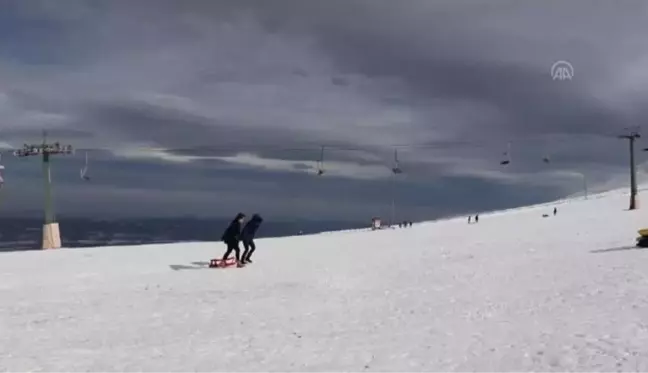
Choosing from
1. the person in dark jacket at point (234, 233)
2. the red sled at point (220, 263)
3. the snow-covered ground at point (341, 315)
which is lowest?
the snow-covered ground at point (341, 315)

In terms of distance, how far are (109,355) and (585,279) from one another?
12.3 m

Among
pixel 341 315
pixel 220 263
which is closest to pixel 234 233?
pixel 220 263

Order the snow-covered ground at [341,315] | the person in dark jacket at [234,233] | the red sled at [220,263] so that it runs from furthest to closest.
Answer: the red sled at [220,263], the person in dark jacket at [234,233], the snow-covered ground at [341,315]

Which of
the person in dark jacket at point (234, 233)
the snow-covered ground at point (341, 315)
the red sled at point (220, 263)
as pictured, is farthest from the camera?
the red sled at point (220, 263)

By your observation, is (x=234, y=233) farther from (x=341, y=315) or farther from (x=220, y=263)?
(x=341, y=315)

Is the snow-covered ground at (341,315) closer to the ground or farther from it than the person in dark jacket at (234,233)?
closer to the ground

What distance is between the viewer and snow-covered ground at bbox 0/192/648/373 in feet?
36.9

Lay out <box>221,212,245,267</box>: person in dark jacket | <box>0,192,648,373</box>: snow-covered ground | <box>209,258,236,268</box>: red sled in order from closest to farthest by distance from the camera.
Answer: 1. <box>0,192,648,373</box>: snow-covered ground
2. <box>221,212,245,267</box>: person in dark jacket
3. <box>209,258,236,268</box>: red sled

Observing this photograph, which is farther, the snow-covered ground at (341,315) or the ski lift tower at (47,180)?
the ski lift tower at (47,180)

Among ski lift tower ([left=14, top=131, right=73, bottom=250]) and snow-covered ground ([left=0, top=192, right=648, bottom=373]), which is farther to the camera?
ski lift tower ([left=14, top=131, right=73, bottom=250])

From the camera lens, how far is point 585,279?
18984mm

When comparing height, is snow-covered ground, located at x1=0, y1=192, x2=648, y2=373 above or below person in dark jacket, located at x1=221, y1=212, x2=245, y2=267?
below

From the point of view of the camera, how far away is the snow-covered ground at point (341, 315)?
36.9 ft

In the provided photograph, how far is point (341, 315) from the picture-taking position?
15.7 meters
